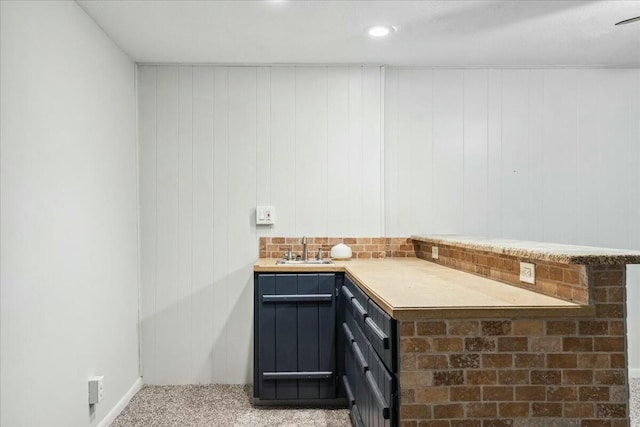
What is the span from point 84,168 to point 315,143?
1.58 metres

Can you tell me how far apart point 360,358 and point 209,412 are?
1233mm

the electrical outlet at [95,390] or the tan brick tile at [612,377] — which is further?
the electrical outlet at [95,390]

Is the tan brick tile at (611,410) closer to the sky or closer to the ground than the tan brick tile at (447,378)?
closer to the ground

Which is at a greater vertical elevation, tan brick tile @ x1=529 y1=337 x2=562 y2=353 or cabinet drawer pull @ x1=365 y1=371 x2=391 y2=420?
tan brick tile @ x1=529 y1=337 x2=562 y2=353

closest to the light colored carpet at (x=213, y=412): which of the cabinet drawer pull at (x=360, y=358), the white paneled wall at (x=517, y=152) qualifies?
the cabinet drawer pull at (x=360, y=358)

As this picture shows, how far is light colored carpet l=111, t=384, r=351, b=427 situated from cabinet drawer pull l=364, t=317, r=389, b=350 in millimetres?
1112

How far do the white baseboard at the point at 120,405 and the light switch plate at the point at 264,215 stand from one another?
4.59ft

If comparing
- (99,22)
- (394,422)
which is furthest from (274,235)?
(394,422)

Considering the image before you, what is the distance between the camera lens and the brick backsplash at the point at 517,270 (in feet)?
4.91

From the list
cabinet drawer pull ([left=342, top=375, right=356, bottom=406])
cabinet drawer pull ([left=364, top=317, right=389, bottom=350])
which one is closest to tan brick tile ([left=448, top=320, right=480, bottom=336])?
cabinet drawer pull ([left=364, top=317, right=389, bottom=350])

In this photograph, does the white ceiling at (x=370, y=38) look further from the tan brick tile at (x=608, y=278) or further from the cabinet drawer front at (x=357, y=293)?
the tan brick tile at (x=608, y=278)

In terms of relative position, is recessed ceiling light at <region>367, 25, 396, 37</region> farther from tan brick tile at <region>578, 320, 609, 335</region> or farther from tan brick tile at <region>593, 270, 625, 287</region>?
tan brick tile at <region>578, 320, 609, 335</region>

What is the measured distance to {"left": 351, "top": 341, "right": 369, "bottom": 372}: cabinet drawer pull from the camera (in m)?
1.99

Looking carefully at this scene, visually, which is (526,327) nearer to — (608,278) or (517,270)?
(608,278)
